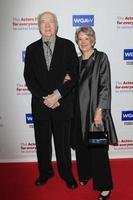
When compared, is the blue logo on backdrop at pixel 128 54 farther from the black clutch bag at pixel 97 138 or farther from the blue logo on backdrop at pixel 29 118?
the blue logo on backdrop at pixel 29 118

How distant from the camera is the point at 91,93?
9.32 ft

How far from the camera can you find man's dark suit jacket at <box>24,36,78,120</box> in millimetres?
2766

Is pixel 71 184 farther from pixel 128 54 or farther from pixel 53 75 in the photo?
pixel 128 54

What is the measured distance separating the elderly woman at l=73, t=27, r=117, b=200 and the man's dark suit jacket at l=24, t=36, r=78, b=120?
0.34 ft

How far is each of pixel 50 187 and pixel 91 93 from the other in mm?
996

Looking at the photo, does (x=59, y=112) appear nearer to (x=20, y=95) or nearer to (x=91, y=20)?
(x=20, y=95)

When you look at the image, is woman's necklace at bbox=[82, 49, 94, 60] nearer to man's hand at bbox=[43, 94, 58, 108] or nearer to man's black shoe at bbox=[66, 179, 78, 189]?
man's hand at bbox=[43, 94, 58, 108]

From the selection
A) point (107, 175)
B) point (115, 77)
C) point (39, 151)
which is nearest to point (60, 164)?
point (39, 151)

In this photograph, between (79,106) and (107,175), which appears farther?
(79,106)

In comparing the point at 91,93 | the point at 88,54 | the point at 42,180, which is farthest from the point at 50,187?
the point at 88,54

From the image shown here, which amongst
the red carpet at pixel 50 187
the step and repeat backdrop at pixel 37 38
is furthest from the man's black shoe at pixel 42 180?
the step and repeat backdrop at pixel 37 38

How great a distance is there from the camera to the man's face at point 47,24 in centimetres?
274

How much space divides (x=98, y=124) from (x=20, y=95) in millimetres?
1029

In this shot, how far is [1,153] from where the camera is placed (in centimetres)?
357
